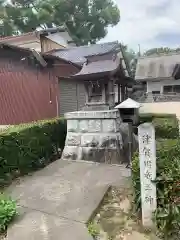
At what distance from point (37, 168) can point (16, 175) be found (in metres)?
0.89

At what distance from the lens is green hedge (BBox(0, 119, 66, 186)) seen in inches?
251

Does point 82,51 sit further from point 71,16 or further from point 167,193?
point 167,193

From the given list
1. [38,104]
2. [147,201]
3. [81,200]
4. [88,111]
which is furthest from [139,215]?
[38,104]

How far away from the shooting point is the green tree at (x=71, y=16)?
2791 centimetres

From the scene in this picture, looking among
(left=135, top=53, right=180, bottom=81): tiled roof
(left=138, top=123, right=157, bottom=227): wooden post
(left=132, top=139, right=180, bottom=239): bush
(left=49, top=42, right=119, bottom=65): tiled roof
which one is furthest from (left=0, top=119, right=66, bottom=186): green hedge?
(left=135, top=53, right=180, bottom=81): tiled roof

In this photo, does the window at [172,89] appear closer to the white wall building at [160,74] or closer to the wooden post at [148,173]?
the white wall building at [160,74]

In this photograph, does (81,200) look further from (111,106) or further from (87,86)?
(87,86)

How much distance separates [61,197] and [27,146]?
2.35 m

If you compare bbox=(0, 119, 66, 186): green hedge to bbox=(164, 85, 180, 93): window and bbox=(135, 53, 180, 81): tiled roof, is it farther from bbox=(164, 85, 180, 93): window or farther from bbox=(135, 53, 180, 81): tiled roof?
bbox=(164, 85, 180, 93): window

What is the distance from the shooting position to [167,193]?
397 cm

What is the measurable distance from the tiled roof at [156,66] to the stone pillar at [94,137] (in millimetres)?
12579

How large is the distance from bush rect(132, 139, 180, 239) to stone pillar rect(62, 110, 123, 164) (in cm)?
352

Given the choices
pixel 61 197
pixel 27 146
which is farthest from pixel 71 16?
pixel 61 197

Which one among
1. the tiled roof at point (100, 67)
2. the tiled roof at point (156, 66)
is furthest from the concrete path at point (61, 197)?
the tiled roof at point (156, 66)
